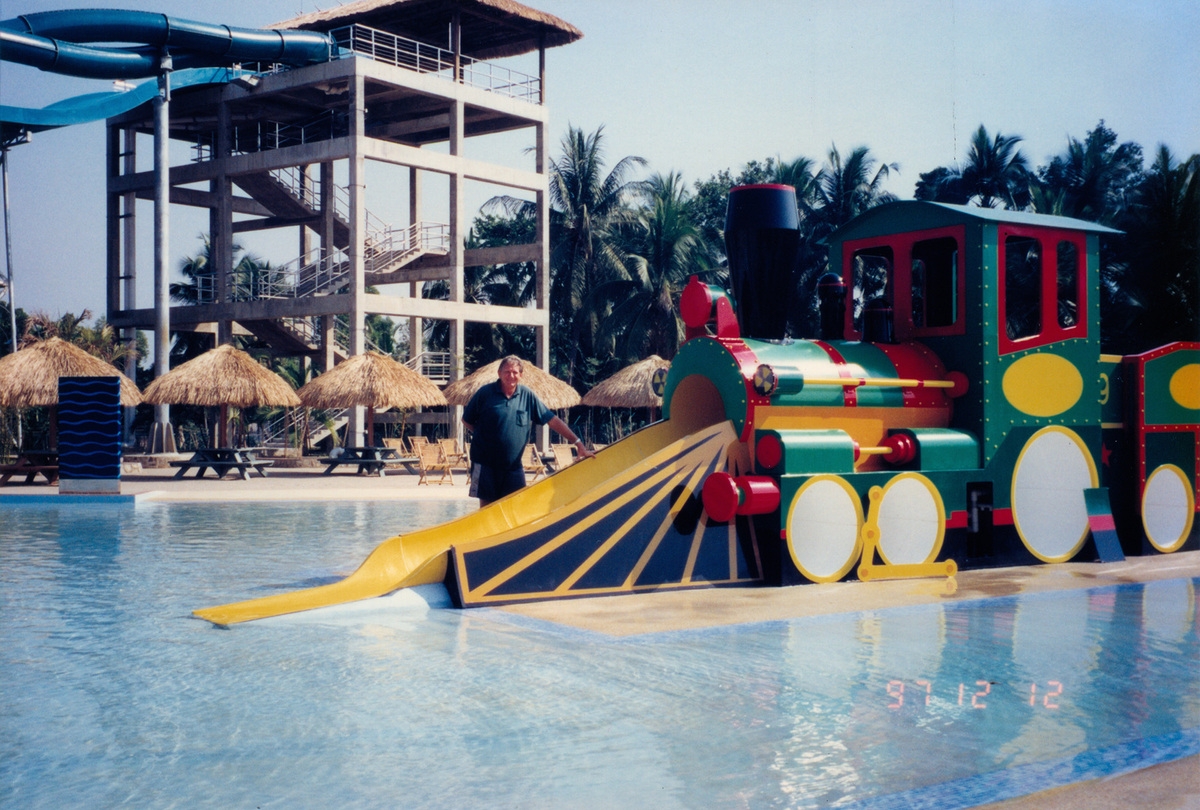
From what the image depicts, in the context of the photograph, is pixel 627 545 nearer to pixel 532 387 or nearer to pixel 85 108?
pixel 532 387

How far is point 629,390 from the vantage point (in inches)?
1043

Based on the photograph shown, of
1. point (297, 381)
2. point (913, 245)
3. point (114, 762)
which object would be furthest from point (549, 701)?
point (297, 381)

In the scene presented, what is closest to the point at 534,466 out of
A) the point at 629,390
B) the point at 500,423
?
the point at 629,390

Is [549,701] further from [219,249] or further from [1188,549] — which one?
[219,249]

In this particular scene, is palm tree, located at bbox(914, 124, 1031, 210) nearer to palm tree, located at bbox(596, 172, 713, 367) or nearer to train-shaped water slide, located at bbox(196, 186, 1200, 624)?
palm tree, located at bbox(596, 172, 713, 367)

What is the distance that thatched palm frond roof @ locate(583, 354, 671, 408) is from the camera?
2627 centimetres

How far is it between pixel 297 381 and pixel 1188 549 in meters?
32.7

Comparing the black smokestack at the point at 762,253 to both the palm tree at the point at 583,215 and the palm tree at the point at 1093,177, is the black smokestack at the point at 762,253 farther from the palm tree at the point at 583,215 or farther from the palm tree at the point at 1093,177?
the palm tree at the point at 583,215

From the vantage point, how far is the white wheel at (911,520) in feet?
25.5

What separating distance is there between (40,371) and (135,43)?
9513mm

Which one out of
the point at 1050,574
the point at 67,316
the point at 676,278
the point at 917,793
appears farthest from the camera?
the point at 676,278

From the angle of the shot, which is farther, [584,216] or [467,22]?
[584,216]

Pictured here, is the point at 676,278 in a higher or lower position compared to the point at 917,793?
higher

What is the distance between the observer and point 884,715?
4262 mm
